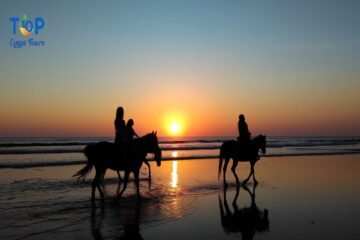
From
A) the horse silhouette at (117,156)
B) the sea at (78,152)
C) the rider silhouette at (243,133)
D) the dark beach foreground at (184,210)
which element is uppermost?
the rider silhouette at (243,133)

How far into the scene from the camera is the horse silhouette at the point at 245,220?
21.4ft

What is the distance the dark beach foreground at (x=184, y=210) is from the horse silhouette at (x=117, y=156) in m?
0.73

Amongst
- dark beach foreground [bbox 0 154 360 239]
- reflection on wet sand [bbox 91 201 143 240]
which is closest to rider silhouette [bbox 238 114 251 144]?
dark beach foreground [bbox 0 154 360 239]

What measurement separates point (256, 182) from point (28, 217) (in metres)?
8.05

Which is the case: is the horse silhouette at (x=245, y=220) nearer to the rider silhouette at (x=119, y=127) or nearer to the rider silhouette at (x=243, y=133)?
the rider silhouette at (x=119, y=127)

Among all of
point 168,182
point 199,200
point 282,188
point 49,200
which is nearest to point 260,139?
point 282,188

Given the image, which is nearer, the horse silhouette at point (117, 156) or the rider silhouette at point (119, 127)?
the horse silhouette at point (117, 156)

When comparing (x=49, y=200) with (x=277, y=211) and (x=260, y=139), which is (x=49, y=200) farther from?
(x=260, y=139)

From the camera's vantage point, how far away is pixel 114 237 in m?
5.91

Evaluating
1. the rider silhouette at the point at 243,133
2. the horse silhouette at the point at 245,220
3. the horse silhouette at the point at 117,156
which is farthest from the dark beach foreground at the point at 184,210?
the rider silhouette at the point at 243,133

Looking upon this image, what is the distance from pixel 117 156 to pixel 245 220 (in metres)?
4.09

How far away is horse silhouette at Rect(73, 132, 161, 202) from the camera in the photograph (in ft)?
30.9

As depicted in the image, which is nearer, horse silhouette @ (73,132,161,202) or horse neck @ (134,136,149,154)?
horse silhouette @ (73,132,161,202)

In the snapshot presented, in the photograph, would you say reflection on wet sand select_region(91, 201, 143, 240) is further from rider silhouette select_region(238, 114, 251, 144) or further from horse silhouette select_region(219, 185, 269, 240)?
rider silhouette select_region(238, 114, 251, 144)
